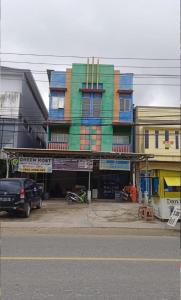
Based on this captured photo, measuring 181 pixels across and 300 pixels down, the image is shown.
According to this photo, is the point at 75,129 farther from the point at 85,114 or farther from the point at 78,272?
the point at 78,272

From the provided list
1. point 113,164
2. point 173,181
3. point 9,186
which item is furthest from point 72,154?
point 173,181

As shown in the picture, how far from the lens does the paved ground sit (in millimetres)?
14455

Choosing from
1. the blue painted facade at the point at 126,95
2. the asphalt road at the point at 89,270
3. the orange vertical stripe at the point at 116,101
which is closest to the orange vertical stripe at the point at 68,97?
the orange vertical stripe at the point at 116,101

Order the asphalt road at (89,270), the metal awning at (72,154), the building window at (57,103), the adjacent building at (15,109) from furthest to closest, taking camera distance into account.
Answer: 1. the building window at (57,103)
2. the adjacent building at (15,109)
3. the metal awning at (72,154)
4. the asphalt road at (89,270)

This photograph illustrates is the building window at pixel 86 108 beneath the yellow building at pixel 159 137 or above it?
above

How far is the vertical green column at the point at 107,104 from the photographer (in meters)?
33.3

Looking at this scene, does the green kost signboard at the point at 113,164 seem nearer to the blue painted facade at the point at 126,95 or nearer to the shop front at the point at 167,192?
the blue painted facade at the point at 126,95

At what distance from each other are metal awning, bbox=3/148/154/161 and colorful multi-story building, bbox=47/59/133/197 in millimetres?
4476

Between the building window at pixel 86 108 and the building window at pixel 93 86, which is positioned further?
the building window at pixel 93 86

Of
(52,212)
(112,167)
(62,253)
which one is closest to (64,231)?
(62,253)

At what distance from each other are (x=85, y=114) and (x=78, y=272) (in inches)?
1084

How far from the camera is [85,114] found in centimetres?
3362

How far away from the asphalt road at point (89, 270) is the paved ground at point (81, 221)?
4.08m

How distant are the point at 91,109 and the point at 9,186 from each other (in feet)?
59.5
